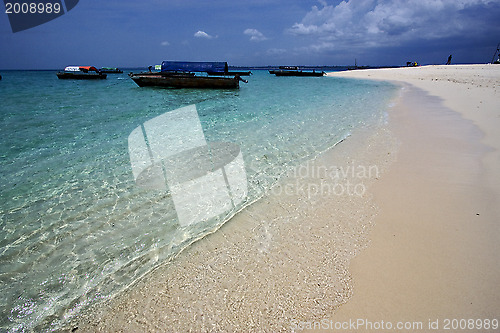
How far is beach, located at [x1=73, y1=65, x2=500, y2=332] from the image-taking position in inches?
83.4

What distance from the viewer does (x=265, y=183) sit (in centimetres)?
482

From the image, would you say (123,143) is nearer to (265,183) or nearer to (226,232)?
(265,183)

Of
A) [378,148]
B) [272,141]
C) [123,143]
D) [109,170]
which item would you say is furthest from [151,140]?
[378,148]

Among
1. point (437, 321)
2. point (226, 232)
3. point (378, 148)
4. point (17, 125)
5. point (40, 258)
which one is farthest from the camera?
point (17, 125)

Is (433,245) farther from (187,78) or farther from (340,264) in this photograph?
(187,78)

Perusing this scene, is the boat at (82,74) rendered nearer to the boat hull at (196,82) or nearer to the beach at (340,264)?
the boat hull at (196,82)

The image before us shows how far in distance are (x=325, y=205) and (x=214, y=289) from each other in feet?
7.45

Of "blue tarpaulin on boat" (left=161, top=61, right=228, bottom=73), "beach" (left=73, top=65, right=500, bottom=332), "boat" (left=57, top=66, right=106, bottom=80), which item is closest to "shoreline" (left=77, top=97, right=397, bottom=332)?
"beach" (left=73, top=65, right=500, bottom=332)

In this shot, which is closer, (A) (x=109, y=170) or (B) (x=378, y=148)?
(A) (x=109, y=170)

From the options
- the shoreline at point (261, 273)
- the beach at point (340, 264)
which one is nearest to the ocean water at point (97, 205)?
the shoreline at point (261, 273)

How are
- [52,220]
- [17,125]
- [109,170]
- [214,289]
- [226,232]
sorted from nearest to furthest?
[214,289], [226,232], [52,220], [109,170], [17,125]

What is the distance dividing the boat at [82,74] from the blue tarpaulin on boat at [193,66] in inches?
960

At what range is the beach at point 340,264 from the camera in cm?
212

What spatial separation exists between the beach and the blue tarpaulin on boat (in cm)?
2832
